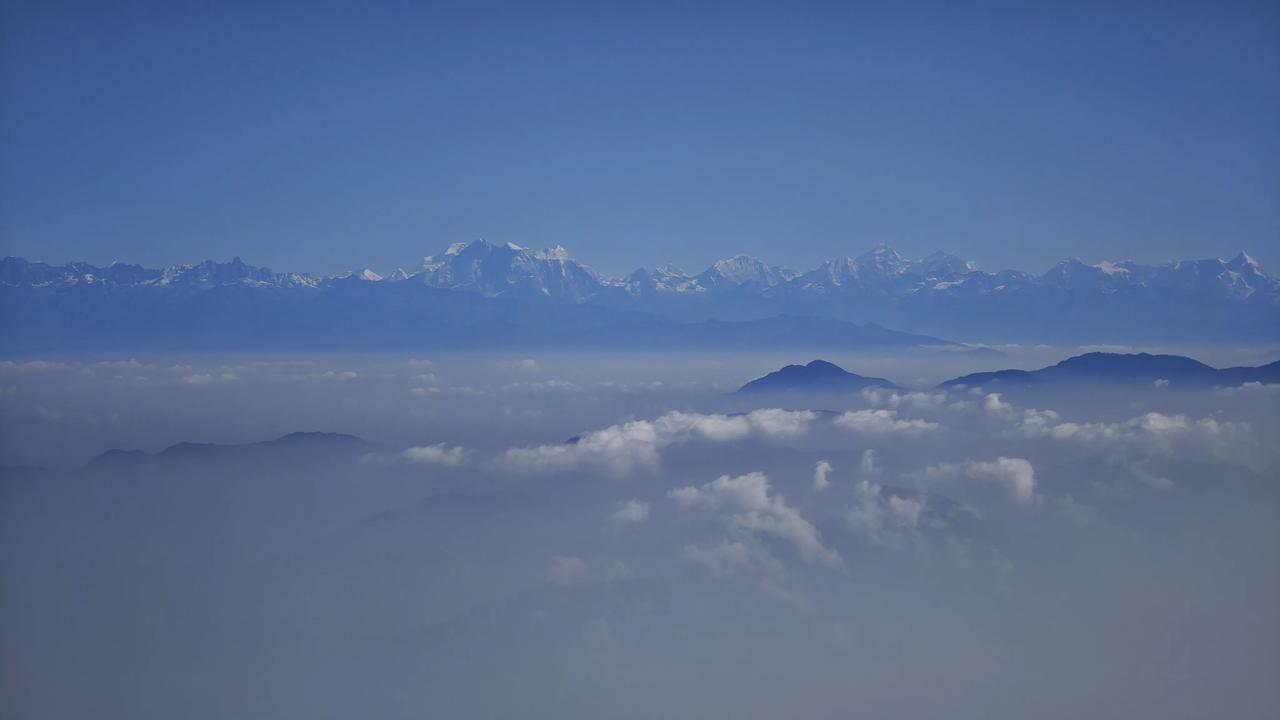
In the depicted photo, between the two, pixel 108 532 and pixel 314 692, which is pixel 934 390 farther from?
pixel 108 532

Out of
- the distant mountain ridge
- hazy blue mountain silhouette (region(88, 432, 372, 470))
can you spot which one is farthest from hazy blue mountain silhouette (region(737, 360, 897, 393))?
hazy blue mountain silhouette (region(88, 432, 372, 470))

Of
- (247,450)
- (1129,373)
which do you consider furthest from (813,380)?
(247,450)

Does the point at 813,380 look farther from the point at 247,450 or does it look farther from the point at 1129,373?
the point at 247,450

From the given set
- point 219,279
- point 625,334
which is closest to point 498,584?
point 625,334

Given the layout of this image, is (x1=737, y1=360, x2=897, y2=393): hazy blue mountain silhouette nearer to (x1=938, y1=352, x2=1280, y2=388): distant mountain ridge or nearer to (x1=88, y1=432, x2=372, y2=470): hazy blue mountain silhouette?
(x1=938, y1=352, x2=1280, y2=388): distant mountain ridge

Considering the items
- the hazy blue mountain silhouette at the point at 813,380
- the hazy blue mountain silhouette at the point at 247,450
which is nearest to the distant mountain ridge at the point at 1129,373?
the hazy blue mountain silhouette at the point at 813,380

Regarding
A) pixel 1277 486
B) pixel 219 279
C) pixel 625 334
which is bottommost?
pixel 1277 486

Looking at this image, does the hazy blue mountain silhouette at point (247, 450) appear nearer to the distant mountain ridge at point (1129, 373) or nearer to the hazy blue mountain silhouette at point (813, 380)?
the hazy blue mountain silhouette at point (813, 380)

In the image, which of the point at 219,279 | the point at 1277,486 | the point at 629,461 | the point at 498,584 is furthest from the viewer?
the point at 219,279
